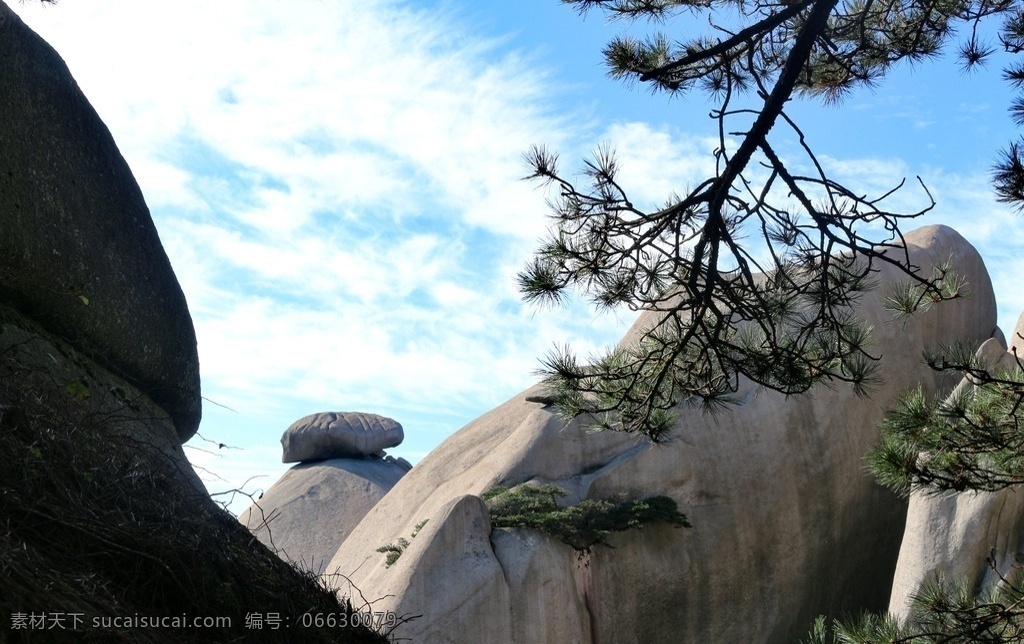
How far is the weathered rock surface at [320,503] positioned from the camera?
15.8 metres

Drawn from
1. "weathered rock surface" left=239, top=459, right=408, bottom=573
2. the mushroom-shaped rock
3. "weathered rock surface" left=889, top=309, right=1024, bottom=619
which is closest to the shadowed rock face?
"weathered rock surface" left=889, top=309, right=1024, bottom=619

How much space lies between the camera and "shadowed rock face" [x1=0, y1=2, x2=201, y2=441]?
5.04 metres

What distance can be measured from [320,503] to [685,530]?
733cm

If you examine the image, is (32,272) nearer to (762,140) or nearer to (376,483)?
(762,140)

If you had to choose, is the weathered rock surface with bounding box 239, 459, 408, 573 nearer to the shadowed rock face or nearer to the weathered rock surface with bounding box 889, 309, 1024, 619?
the weathered rock surface with bounding box 889, 309, 1024, 619

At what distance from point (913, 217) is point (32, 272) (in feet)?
13.2

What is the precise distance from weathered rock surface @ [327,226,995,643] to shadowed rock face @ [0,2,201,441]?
406 centimetres

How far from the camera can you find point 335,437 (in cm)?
1764

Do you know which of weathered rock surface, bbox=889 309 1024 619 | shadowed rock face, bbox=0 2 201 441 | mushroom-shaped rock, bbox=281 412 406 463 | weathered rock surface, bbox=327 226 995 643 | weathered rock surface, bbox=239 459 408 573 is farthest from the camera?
mushroom-shaped rock, bbox=281 412 406 463

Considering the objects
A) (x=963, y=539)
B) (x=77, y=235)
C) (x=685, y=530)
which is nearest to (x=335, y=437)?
(x=685, y=530)

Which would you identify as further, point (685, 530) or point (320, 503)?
point (320, 503)

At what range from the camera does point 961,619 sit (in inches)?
217

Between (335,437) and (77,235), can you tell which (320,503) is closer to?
(335,437)

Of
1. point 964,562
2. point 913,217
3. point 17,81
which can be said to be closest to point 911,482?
point 913,217
